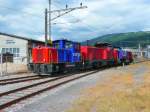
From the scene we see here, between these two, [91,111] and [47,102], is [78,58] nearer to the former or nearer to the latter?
[47,102]

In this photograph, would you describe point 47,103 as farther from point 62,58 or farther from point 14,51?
point 14,51

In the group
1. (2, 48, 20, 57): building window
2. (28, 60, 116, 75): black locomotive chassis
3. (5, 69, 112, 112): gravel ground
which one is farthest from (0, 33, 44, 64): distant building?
(5, 69, 112, 112): gravel ground

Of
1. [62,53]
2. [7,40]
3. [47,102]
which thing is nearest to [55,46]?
[62,53]

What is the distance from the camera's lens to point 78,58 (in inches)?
1531

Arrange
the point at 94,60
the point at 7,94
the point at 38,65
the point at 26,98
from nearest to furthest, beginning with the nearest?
the point at 26,98 < the point at 7,94 < the point at 38,65 < the point at 94,60

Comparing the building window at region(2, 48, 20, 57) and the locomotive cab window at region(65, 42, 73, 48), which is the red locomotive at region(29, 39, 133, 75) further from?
the building window at region(2, 48, 20, 57)

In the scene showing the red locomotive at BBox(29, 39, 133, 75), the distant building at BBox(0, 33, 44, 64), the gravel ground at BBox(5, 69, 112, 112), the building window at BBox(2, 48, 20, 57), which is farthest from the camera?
the building window at BBox(2, 48, 20, 57)

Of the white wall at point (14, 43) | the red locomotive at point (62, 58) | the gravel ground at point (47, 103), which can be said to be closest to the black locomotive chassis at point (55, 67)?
the red locomotive at point (62, 58)

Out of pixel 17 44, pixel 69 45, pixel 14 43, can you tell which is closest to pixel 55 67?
pixel 69 45

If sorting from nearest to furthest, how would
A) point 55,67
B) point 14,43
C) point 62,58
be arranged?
point 55,67 < point 62,58 < point 14,43

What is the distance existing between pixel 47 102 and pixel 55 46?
2086cm

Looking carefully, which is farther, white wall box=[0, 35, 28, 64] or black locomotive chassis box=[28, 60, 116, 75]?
white wall box=[0, 35, 28, 64]

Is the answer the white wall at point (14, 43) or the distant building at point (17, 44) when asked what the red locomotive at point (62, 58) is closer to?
the distant building at point (17, 44)

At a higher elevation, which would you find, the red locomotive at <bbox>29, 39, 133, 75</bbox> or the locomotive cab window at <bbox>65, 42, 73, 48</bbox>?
the locomotive cab window at <bbox>65, 42, 73, 48</bbox>
